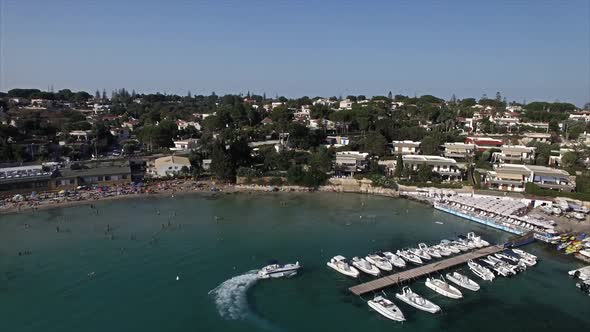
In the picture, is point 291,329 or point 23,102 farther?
point 23,102

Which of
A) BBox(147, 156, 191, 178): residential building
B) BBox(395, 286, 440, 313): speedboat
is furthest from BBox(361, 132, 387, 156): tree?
BBox(395, 286, 440, 313): speedboat

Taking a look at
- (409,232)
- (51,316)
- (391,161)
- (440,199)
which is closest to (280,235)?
(409,232)

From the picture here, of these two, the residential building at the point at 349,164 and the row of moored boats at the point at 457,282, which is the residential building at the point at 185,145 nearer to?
the residential building at the point at 349,164

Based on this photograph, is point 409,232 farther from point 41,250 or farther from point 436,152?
point 41,250

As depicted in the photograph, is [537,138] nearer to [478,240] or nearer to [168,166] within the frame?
[478,240]

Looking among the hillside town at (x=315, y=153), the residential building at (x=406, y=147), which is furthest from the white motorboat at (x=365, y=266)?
the residential building at (x=406, y=147)
